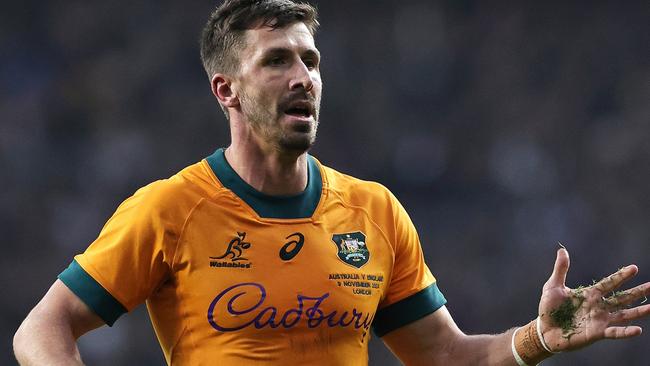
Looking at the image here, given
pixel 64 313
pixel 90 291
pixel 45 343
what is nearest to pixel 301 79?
pixel 90 291

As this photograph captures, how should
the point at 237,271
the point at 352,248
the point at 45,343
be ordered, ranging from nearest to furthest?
the point at 45,343
the point at 237,271
the point at 352,248

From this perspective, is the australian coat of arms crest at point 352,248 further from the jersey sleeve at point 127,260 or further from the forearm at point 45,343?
the forearm at point 45,343

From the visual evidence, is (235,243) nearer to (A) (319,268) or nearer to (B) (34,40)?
(A) (319,268)

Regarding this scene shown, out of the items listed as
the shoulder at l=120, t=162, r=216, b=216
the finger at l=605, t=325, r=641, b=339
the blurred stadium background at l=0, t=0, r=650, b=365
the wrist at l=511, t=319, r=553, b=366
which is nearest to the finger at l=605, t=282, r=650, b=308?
the finger at l=605, t=325, r=641, b=339

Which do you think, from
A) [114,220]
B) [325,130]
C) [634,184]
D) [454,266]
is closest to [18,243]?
A: [325,130]

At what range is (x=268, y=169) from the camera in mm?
4180

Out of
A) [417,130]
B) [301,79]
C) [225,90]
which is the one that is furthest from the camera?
[417,130]

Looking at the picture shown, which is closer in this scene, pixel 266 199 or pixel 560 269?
pixel 560 269

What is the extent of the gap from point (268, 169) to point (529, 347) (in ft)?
3.84

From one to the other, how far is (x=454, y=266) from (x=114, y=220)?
7.41m

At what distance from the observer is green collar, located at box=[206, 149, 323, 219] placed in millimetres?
4109

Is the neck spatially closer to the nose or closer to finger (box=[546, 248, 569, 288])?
the nose

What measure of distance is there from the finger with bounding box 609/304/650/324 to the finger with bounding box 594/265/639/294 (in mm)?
86

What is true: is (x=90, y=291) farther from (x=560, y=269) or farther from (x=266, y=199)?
(x=560, y=269)
